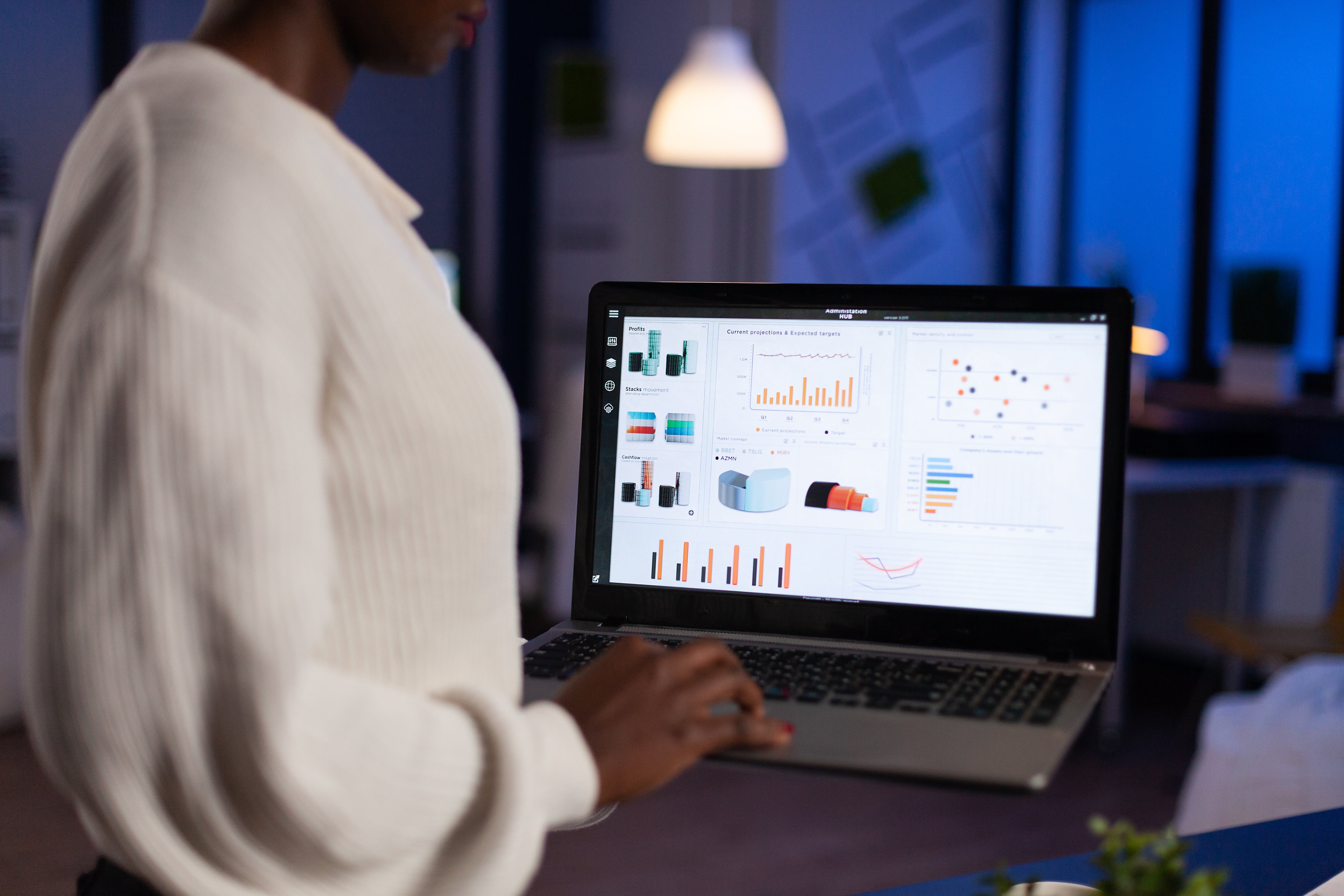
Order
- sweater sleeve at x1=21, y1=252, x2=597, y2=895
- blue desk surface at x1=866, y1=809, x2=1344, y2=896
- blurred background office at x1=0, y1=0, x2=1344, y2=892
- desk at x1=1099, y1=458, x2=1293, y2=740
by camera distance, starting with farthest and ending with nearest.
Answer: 1. blurred background office at x1=0, y1=0, x2=1344, y2=892
2. desk at x1=1099, y1=458, x2=1293, y2=740
3. blue desk surface at x1=866, y1=809, x2=1344, y2=896
4. sweater sleeve at x1=21, y1=252, x2=597, y2=895

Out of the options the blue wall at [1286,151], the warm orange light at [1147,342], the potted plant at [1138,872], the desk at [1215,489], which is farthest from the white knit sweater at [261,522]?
the blue wall at [1286,151]

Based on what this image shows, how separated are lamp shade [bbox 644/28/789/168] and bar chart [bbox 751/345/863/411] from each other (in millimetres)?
2917

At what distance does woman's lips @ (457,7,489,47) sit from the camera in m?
0.68

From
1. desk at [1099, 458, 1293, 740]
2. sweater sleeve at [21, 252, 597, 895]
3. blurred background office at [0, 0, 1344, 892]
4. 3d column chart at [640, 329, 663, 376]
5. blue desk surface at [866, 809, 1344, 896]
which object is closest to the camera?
sweater sleeve at [21, 252, 597, 895]

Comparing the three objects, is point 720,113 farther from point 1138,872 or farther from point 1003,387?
point 1138,872

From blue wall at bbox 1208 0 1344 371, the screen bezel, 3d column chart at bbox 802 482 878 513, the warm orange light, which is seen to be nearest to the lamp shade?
the warm orange light

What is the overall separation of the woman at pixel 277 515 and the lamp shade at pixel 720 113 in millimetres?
3239

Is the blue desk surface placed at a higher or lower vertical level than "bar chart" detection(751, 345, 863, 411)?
lower

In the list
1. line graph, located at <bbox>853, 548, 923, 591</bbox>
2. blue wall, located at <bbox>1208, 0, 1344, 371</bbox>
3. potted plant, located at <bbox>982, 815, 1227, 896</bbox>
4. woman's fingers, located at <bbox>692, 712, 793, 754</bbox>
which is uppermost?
blue wall, located at <bbox>1208, 0, 1344, 371</bbox>

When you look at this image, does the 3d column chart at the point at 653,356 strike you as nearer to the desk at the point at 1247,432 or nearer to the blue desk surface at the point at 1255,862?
the blue desk surface at the point at 1255,862

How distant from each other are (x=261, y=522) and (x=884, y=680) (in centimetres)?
51

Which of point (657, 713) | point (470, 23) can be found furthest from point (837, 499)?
point (470, 23)

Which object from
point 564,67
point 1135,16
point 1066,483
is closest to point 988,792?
point 1066,483

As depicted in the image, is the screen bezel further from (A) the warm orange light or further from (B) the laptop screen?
(A) the warm orange light
